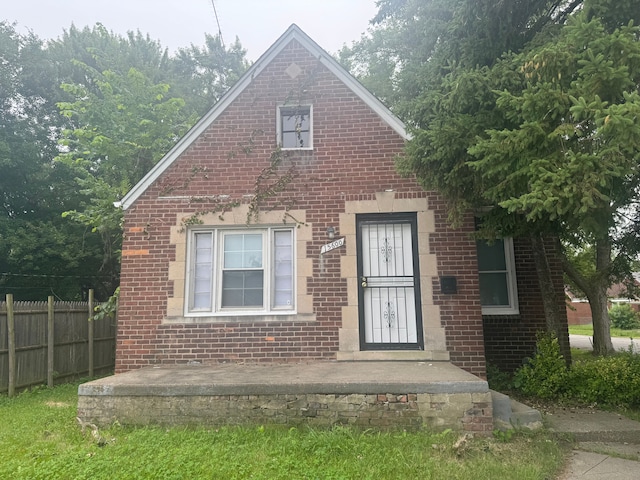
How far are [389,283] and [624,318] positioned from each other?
3108cm

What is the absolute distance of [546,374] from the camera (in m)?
7.34

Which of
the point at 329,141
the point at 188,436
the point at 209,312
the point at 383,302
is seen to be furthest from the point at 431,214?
the point at 188,436

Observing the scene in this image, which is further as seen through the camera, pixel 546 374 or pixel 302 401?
pixel 546 374

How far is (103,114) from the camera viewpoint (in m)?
15.6

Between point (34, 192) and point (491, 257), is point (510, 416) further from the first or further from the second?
point (34, 192)

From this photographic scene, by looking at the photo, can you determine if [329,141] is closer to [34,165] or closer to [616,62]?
[616,62]

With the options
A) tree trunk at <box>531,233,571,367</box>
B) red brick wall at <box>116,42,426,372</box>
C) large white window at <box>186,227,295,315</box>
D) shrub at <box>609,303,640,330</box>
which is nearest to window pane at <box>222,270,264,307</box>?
large white window at <box>186,227,295,315</box>

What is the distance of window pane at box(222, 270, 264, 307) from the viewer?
7773mm

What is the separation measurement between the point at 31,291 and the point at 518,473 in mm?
20944

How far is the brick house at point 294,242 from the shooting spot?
7.45 metres

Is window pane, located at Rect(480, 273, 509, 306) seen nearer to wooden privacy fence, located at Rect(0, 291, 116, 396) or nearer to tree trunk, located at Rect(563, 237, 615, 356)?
Answer: tree trunk, located at Rect(563, 237, 615, 356)

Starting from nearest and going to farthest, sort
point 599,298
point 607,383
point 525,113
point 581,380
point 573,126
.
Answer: point 573,126 → point 525,113 → point 607,383 → point 581,380 → point 599,298

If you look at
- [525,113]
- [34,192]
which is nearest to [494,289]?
[525,113]

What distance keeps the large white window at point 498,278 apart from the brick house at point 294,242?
4.35 feet
